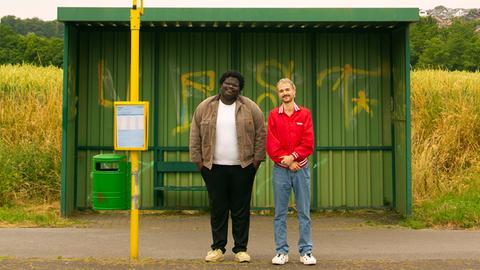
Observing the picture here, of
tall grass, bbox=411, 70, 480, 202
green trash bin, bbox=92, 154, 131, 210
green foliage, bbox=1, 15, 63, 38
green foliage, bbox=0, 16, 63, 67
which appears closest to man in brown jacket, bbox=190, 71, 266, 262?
green trash bin, bbox=92, 154, 131, 210

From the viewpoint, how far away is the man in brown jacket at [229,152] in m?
6.05

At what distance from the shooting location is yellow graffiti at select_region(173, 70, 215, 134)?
30.7 ft

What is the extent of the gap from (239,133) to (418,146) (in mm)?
6549

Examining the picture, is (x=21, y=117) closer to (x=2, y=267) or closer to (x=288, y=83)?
(x=2, y=267)

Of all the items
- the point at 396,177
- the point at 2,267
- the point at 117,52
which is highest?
the point at 117,52

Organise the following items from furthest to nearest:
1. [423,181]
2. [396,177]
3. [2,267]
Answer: [423,181] → [396,177] → [2,267]

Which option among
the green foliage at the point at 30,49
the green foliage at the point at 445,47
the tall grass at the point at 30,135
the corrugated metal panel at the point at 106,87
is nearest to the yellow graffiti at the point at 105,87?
the corrugated metal panel at the point at 106,87

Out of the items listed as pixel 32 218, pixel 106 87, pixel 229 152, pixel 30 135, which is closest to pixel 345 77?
pixel 106 87

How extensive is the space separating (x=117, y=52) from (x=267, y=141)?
13.5ft

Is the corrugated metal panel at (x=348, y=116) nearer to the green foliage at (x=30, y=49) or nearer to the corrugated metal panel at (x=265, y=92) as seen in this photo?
the corrugated metal panel at (x=265, y=92)

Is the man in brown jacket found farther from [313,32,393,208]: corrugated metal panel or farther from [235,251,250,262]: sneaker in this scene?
[313,32,393,208]: corrugated metal panel

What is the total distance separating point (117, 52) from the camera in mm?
9320

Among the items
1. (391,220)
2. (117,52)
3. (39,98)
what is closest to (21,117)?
(39,98)

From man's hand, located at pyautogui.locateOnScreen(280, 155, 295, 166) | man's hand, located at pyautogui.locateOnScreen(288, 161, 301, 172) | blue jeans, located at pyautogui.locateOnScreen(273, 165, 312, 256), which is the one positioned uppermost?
man's hand, located at pyautogui.locateOnScreen(280, 155, 295, 166)
